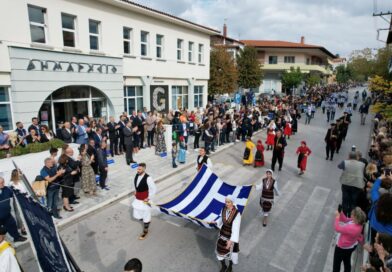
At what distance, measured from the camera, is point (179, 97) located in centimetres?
2394

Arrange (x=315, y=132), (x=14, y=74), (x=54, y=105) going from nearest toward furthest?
(x=14, y=74)
(x=54, y=105)
(x=315, y=132)

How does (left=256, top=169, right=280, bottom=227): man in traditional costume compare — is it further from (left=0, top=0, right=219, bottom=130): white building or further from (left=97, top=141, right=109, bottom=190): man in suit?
(left=0, top=0, right=219, bottom=130): white building

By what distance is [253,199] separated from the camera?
362 inches

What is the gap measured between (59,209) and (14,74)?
728cm

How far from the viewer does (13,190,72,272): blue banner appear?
3.21 meters

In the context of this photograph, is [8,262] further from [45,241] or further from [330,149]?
[330,149]

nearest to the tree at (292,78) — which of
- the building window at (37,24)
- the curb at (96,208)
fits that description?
the curb at (96,208)

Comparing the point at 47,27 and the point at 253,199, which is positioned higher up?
the point at 47,27

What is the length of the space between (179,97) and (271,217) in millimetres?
17269

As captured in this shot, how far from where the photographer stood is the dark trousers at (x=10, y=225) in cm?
621

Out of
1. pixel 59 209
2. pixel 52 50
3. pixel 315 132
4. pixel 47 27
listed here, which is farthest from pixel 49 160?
pixel 315 132

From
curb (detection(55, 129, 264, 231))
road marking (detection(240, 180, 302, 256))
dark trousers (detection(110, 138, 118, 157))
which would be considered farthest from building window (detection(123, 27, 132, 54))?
road marking (detection(240, 180, 302, 256))

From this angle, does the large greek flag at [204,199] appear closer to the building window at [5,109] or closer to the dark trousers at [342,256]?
the dark trousers at [342,256]

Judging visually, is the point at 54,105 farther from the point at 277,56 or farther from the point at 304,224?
the point at 277,56
